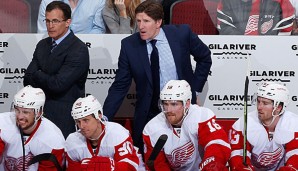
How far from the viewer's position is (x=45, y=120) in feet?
21.1

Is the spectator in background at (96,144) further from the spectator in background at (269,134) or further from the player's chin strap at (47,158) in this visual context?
the spectator in background at (269,134)

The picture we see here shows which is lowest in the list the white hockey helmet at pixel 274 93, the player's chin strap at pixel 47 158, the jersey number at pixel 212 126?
the player's chin strap at pixel 47 158

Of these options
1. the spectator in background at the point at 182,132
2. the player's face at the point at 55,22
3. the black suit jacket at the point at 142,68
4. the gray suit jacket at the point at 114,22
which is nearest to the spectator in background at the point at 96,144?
the spectator in background at the point at 182,132

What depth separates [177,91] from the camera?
6.29 meters

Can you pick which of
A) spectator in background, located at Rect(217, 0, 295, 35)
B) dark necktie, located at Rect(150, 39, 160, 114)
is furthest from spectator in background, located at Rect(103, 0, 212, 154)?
spectator in background, located at Rect(217, 0, 295, 35)

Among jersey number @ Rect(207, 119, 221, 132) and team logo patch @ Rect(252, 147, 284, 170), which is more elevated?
jersey number @ Rect(207, 119, 221, 132)

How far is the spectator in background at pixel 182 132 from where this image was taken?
627 centimetres

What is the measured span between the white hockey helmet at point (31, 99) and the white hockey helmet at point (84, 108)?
271 mm

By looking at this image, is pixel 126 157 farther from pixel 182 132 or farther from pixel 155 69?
pixel 155 69

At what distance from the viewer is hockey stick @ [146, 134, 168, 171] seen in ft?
20.3

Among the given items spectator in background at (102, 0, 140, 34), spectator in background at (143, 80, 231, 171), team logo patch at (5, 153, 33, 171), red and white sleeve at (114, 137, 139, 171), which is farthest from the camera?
spectator in background at (102, 0, 140, 34)

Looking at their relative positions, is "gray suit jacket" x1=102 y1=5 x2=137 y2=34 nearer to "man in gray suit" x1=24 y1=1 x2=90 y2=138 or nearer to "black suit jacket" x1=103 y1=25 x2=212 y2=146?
"black suit jacket" x1=103 y1=25 x2=212 y2=146

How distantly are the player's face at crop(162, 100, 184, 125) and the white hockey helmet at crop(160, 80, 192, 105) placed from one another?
0.03 m

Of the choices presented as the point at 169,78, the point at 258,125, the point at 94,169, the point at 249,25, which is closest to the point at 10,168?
the point at 94,169
